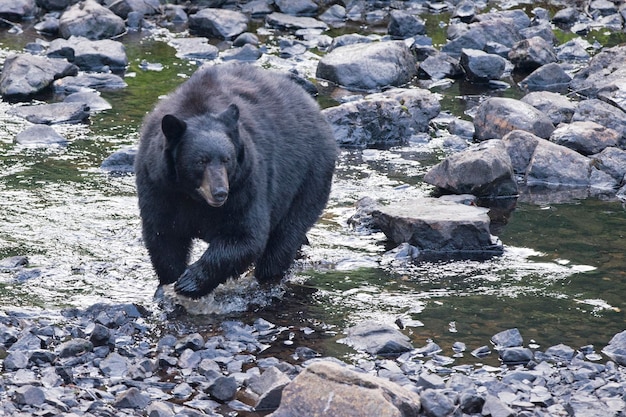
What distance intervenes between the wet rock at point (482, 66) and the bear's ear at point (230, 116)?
8986mm

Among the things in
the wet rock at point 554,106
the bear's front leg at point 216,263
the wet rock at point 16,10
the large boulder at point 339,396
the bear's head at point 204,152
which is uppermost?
the bear's head at point 204,152

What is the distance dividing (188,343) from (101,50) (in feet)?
31.3

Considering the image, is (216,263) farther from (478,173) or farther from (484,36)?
(484,36)

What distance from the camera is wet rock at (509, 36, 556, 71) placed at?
647 inches

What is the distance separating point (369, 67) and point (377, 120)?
259 centimetres

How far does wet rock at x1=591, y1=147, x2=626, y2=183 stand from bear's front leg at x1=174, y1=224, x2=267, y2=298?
195 inches

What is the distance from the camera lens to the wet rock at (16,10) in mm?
18781

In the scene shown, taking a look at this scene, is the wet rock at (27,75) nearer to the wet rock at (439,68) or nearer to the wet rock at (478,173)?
the wet rock at (439,68)

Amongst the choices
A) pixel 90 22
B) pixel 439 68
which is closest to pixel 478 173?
pixel 439 68

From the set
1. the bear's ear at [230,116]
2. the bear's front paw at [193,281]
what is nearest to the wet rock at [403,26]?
the bear's front paw at [193,281]

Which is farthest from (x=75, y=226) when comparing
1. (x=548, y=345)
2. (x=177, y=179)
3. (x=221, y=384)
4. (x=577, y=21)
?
(x=577, y=21)

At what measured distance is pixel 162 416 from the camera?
5922mm

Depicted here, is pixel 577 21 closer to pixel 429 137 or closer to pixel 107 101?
pixel 429 137

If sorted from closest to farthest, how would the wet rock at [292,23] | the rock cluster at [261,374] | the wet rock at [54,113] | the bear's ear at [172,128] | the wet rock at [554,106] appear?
the rock cluster at [261,374] → the bear's ear at [172,128] → the wet rock at [54,113] → the wet rock at [554,106] → the wet rock at [292,23]
